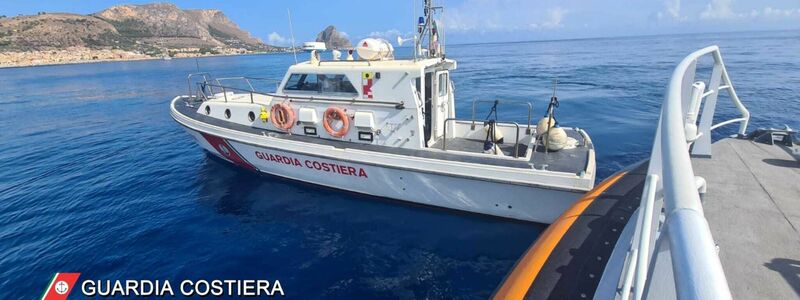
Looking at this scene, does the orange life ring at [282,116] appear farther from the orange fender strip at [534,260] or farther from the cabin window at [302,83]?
the orange fender strip at [534,260]

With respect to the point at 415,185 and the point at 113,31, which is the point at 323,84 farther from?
the point at 113,31

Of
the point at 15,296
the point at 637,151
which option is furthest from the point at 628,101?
the point at 15,296

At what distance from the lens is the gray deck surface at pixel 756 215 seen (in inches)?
101

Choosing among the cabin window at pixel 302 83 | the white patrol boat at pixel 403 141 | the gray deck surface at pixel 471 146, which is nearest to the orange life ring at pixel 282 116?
the white patrol boat at pixel 403 141

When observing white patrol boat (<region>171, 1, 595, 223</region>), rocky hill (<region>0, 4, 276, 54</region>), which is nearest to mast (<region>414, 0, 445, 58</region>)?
white patrol boat (<region>171, 1, 595, 223</region>)

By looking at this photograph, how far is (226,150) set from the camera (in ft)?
29.0

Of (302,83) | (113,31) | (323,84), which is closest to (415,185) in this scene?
(323,84)

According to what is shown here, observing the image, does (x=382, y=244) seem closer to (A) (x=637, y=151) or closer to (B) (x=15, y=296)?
(B) (x=15, y=296)

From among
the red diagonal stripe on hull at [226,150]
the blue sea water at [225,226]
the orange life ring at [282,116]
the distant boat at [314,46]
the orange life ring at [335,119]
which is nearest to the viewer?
the blue sea water at [225,226]

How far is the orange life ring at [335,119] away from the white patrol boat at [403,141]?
21 millimetres

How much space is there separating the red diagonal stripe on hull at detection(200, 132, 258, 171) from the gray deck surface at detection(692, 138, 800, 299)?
8.38m

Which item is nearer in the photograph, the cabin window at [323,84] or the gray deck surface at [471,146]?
the gray deck surface at [471,146]

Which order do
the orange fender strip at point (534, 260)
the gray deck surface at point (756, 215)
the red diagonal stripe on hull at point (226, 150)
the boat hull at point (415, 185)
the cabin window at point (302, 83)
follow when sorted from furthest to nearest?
the red diagonal stripe on hull at point (226, 150) → the cabin window at point (302, 83) → the boat hull at point (415, 185) → the orange fender strip at point (534, 260) → the gray deck surface at point (756, 215)

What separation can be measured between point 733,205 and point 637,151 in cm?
710
